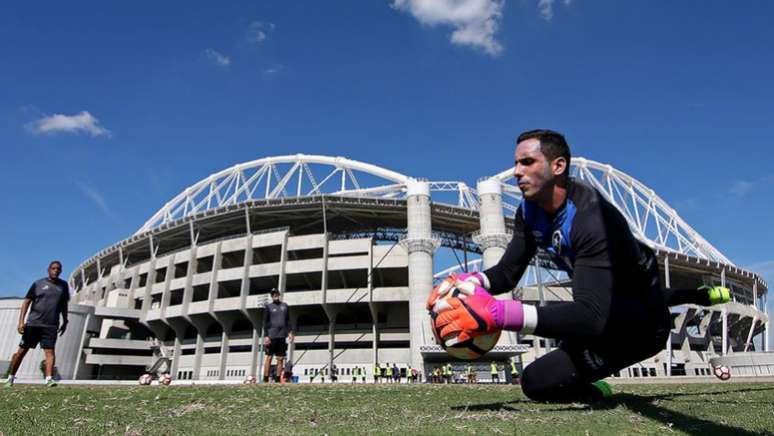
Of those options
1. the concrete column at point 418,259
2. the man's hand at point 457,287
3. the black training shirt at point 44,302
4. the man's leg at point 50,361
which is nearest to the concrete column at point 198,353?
the concrete column at point 418,259

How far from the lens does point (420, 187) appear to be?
156ft

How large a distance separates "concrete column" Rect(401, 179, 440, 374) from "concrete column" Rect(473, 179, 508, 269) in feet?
16.7

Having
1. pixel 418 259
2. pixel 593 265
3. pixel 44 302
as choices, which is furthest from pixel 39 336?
pixel 418 259

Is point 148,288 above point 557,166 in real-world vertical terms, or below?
above

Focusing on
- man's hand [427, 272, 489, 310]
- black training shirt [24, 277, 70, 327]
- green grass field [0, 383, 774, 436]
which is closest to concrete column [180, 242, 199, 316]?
black training shirt [24, 277, 70, 327]

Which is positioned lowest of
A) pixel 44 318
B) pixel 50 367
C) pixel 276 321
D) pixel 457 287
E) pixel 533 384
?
pixel 533 384

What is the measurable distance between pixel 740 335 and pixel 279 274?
6939 centimetres

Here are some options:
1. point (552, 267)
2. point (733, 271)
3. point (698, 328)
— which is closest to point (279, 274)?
point (552, 267)

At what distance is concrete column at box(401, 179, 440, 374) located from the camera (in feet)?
140

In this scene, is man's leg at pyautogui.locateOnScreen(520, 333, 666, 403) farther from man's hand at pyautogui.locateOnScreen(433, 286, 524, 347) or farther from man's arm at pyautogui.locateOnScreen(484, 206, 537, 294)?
man's hand at pyautogui.locateOnScreen(433, 286, 524, 347)

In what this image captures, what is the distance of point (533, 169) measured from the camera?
11.4ft

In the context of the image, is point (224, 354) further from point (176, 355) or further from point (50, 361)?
point (50, 361)

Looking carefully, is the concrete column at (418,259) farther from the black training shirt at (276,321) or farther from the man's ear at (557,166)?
the man's ear at (557,166)

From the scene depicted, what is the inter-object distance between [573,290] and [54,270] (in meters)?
8.93
